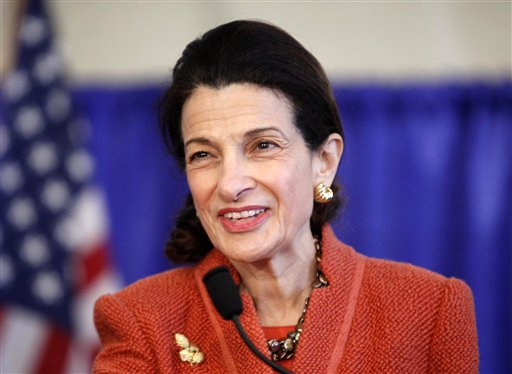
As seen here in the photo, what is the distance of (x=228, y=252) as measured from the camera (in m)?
1.73

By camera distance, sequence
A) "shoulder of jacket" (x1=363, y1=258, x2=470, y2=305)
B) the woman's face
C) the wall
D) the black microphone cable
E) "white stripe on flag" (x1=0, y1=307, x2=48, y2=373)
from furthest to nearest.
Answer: the wall → "white stripe on flag" (x1=0, y1=307, x2=48, y2=373) → "shoulder of jacket" (x1=363, y1=258, x2=470, y2=305) → the woman's face → the black microphone cable

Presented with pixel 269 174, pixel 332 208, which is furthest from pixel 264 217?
pixel 332 208

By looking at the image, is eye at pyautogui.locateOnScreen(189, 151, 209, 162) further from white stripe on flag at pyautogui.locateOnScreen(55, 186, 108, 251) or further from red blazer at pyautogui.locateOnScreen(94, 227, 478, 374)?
white stripe on flag at pyautogui.locateOnScreen(55, 186, 108, 251)

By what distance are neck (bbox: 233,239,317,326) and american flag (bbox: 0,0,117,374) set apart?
2154mm

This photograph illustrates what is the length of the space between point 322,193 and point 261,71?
12.7 inches

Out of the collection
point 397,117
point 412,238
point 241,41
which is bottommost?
point 412,238

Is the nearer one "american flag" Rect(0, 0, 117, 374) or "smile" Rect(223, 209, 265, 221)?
"smile" Rect(223, 209, 265, 221)

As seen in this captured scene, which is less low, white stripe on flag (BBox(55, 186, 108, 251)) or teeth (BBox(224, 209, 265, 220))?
teeth (BBox(224, 209, 265, 220))

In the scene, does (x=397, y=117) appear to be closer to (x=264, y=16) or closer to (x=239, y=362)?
(x=264, y=16)

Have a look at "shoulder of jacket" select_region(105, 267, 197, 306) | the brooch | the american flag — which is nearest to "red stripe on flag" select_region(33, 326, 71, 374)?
the american flag

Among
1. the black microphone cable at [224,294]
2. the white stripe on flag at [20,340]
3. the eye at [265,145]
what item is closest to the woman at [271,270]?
the eye at [265,145]

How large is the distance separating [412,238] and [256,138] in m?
2.41

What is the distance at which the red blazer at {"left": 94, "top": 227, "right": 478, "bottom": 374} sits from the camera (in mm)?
1740

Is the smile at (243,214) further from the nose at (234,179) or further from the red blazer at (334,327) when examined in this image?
the red blazer at (334,327)
